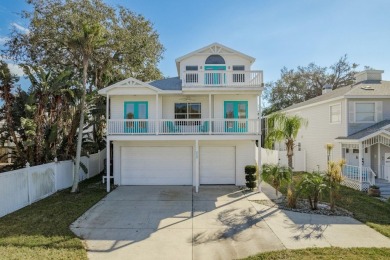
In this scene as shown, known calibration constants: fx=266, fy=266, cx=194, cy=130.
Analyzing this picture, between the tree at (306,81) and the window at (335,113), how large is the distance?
24.5 meters

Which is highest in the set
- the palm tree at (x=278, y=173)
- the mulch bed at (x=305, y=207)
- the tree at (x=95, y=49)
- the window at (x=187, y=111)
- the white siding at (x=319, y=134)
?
the tree at (x=95, y=49)

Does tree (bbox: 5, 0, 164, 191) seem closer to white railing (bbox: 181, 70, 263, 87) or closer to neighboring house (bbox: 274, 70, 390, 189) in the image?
white railing (bbox: 181, 70, 263, 87)

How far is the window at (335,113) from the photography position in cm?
1765

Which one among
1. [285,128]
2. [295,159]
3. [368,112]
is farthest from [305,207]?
[295,159]

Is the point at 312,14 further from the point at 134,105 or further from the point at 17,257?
the point at 17,257

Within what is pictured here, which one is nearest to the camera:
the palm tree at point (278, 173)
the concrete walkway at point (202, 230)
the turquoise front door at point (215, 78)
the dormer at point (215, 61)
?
the concrete walkway at point (202, 230)

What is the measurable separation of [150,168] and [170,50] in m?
15.0

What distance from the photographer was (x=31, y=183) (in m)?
11.6

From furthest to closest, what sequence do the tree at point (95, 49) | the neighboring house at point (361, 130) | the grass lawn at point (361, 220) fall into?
the tree at point (95, 49)
the neighboring house at point (361, 130)
the grass lawn at point (361, 220)

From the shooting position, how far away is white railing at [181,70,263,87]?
49.7ft

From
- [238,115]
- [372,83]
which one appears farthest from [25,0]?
[372,83]

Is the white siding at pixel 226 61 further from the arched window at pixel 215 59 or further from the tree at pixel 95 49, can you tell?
the tree at pixel 95 49

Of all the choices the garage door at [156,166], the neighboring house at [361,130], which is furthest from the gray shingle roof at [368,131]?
the garage door at [156,166]

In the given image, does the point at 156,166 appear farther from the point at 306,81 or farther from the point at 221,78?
the point at 306,81
